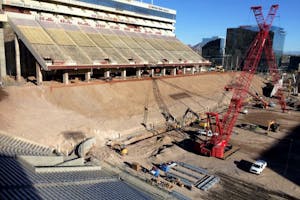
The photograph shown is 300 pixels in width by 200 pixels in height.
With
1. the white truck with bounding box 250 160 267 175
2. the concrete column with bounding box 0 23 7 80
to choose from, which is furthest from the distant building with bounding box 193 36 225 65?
the white truck with bounding box 250 160 267 175

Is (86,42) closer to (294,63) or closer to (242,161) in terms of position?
(242,161)

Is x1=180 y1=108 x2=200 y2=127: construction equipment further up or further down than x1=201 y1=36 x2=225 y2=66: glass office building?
further down

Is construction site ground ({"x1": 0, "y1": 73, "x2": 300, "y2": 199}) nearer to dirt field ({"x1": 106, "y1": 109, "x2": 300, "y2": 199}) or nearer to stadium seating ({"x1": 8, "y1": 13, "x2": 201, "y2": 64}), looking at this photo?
dirt field ({"x1": 106, "y1": 109, "x2": 300, "y2": 199})

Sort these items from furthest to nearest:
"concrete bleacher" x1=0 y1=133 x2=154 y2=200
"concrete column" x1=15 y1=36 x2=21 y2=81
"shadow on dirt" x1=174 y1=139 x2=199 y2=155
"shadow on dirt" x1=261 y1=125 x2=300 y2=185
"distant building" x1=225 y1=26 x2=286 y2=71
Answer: "distant building" x1=225 y1=26 x2=286 y2=71 → "concrete column" x1=15 y1=36 x2=21 y2=81 → "shadow on dirt" x1=174 y1=139 x2=199 y2=155 → "shadow on dirt" x1=261 y1=125 x2=300 y2=185 → "concrete bleacher" x1=0 y1=133 x2=154 y2=200

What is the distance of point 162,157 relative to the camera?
38.9 meters

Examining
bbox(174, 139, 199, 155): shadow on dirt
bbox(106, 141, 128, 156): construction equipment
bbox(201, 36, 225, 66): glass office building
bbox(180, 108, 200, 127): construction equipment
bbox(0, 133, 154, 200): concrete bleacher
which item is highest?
bbox(201, 36, 225, 66): glass office building

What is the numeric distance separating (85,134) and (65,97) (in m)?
11.9

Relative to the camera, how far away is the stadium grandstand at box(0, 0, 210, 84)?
181 ft

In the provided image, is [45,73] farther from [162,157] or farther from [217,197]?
[217,197]

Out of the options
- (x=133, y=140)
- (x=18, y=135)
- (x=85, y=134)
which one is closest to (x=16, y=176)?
(x=18, y=135)

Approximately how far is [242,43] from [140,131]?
114341mm

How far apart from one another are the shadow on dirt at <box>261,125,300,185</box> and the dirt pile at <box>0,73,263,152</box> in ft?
66.8

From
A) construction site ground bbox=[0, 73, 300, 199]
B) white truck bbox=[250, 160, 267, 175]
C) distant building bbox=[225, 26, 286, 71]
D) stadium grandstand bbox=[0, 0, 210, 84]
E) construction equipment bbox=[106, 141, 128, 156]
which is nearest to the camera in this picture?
construction site ground bbox=[0, 73, 300, 199]

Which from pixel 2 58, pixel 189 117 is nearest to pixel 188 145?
pixel 189 117
